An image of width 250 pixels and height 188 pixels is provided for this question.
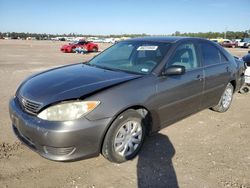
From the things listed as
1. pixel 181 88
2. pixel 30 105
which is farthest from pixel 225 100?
pixel 30 105

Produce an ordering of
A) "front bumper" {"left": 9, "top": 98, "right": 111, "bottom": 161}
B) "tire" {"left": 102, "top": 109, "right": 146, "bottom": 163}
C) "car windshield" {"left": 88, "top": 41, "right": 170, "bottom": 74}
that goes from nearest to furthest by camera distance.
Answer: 1. "front bumper" {"left": 9, "top": 98, "right": 111, "bottom": 161}
2. "tire" {"left": 102, "top": 109, "right": 146, "bottom": 163}
3. "car windshield" {"left": 88, "top": 41, "right": 170, "bottom": 74}

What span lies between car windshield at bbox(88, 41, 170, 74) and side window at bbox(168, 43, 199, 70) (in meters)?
0.20

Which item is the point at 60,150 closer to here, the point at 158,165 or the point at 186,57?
the point at 158,165

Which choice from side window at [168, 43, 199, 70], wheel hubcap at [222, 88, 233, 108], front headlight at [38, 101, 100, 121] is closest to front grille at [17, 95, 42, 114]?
front headlight at [38, 101, 100, 121]

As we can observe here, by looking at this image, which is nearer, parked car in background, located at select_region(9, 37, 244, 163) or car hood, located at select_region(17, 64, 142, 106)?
parked car in background, located at select_region(9, 37, 244, 163)

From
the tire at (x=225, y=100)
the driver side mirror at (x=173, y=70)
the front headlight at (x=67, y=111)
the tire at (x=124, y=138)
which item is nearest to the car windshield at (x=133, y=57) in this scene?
the driver side mirror at (x=173, y=70)

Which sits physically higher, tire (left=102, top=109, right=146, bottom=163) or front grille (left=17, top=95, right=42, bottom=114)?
front grille (left=17, top=95, right=42, bottom=114)

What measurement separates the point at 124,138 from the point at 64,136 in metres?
→ 0.90

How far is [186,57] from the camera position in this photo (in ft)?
14.8

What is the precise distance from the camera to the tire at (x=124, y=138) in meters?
3.29

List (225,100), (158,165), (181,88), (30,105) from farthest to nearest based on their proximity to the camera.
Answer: (225,100)
(181,88)
(158,165)
(30,105)

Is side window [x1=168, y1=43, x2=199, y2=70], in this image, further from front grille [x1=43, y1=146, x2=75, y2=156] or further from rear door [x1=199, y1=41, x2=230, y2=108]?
front grille [x1=43, y1=146, x2=75, y2=156]

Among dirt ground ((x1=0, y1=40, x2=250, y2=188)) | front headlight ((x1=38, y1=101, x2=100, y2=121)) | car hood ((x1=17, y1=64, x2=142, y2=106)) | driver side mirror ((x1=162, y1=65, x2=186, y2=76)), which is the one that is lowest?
dirt ground ((x1=0, y1=40, x2=250, y2=188))

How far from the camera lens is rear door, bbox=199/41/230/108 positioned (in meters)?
4.87
